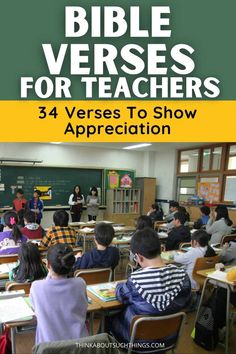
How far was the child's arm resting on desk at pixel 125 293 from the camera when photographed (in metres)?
1.84

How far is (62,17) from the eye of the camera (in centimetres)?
212

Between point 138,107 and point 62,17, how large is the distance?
97cm

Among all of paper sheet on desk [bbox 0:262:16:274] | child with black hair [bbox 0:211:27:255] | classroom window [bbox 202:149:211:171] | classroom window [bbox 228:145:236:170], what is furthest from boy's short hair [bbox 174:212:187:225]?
classroom window [bbox 202:149:211:171]

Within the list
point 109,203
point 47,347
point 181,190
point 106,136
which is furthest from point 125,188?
point 47,347

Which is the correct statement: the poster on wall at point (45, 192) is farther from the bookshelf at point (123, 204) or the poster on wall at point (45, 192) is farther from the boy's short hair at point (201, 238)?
the boy's short hair at point (201, 238)

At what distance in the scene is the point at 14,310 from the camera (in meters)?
1.77

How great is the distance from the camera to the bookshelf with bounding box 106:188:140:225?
9305mm

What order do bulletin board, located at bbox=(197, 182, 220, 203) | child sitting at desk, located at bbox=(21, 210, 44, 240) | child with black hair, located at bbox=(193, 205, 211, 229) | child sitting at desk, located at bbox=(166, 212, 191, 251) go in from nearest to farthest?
1. child sitting at desk, located at bbox=(21, 210, 44, 240)
2. child sitting at desk, located at bbox=(166, 212, 191, 251)
3. child with black hair, located at bbox=(193, 205, 211, 229)
4. bulletin board, located at bbox=(197, 182, 220, 203)

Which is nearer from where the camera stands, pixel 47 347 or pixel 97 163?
pixel 47 347

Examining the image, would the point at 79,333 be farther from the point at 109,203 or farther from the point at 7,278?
the point at 109,203

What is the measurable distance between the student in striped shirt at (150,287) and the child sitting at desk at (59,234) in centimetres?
173

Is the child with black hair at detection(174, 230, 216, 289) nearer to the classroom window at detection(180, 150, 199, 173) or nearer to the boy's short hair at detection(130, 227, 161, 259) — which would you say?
the boy's short hair at detection(130, 227, 161, 259)

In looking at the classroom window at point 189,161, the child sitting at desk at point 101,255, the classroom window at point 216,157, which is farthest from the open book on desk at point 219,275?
the classroom window at point 189,161

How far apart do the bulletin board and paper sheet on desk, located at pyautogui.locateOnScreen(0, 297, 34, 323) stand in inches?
268
